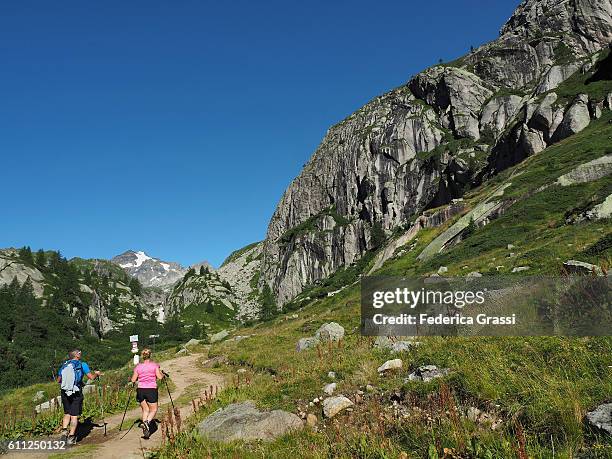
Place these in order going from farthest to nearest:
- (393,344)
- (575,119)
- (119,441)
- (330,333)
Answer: (575,119) → (330,333) → (393,344) → (119,441)

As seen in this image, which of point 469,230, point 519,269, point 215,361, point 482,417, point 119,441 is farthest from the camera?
point 469,230

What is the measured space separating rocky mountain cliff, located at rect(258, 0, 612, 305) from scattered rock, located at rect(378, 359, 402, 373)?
80659 mm

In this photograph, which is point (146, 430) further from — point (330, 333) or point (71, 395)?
point (330, 333)

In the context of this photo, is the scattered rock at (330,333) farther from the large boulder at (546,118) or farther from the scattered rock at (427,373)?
the large boulder at (546,118)

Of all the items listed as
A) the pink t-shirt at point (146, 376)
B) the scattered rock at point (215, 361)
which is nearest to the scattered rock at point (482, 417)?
the pink t-shirt at point (146, 376)

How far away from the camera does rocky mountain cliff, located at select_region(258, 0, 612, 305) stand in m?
104

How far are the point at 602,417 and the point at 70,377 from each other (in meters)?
13.2

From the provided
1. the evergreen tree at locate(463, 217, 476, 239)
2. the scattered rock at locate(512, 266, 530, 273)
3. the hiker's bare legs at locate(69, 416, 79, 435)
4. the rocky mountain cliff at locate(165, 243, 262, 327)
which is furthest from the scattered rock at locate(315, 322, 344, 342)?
the rocky mountain cliff at locate(165, 243, 262, 327)

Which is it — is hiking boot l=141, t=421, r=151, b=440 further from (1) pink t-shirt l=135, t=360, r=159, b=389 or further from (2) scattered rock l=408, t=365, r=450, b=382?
(2) scattered rock l=408, t=365, r=450, b=382

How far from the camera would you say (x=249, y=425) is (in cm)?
951

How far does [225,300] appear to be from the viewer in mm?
158000

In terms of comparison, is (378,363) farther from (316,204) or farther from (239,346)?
(316,204)

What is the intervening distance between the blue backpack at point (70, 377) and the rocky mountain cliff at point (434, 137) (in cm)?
8524

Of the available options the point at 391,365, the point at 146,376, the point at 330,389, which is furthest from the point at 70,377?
the point at 391,365
